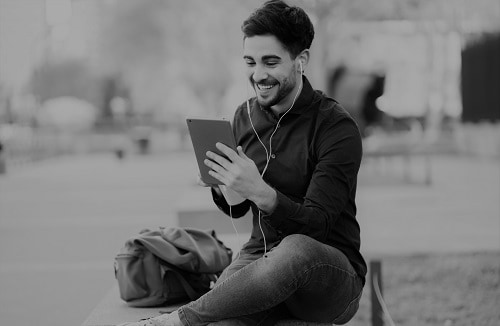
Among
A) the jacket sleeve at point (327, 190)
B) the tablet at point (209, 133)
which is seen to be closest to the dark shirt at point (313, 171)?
the jacket sleeve at point (327, 190)

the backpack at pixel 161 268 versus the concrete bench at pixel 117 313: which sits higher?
the backpack at pixel 161 268

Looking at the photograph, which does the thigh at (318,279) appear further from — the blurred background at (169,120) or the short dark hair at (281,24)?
the blurred background at (169,120)

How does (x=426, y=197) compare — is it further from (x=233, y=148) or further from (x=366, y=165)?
(x=233, y=148)

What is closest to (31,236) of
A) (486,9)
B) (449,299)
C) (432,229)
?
(432,229)

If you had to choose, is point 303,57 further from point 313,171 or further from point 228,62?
point 228,62

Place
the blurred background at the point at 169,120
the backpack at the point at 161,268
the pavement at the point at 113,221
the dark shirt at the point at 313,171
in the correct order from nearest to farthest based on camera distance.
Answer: the dark shirt at the point at 313,171 → the backpack at the point at 161,268 → the pavement at the point at 113,221 → the blurred background at the point at 169,120

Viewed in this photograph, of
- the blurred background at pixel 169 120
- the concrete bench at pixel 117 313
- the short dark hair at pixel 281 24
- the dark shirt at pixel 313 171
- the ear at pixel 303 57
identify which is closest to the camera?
the dark shirt at pixel 313 171

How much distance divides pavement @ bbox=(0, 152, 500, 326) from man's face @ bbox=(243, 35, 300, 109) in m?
2.59

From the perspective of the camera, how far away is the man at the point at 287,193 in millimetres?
3166

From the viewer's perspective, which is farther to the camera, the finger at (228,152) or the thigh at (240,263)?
the thigh at (240,263)

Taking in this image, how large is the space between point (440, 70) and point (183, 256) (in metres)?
30.4

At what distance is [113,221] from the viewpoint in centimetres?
1084

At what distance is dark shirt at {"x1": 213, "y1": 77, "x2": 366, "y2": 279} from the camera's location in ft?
10.6

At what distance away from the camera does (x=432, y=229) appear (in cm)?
892
